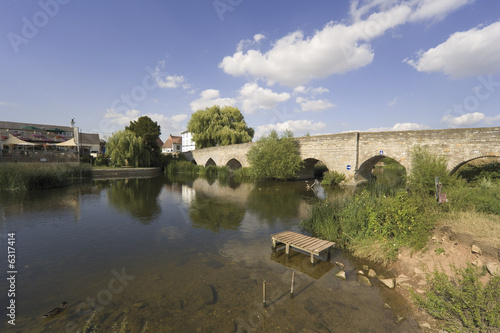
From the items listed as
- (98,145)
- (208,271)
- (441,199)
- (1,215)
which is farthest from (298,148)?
(98,145)

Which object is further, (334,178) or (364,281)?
(334,178)

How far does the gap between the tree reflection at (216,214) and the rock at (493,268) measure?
721 cm

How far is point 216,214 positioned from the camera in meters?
11.5

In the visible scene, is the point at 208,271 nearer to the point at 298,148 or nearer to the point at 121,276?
the point at 121,276

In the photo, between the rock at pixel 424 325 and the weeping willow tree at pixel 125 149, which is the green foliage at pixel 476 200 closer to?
the rock at pixel 424 325

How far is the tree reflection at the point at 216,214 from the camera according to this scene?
966 cm

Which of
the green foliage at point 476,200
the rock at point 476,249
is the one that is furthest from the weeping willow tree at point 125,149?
the rock at point 476,249

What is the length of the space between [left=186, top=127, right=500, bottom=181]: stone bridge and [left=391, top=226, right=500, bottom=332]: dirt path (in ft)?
37.4

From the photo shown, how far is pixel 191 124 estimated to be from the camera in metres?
39.8

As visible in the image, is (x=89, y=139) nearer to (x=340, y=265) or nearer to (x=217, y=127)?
(x=217, y=127)

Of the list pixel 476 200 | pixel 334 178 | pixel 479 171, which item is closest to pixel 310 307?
pixel 476 200

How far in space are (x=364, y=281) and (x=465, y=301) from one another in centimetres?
187

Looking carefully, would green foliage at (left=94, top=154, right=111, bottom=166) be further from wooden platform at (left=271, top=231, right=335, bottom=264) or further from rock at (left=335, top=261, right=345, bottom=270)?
rock at (left=335, top=261, right=345, bottom=270)

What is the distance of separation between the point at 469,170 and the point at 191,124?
36.4 metres
